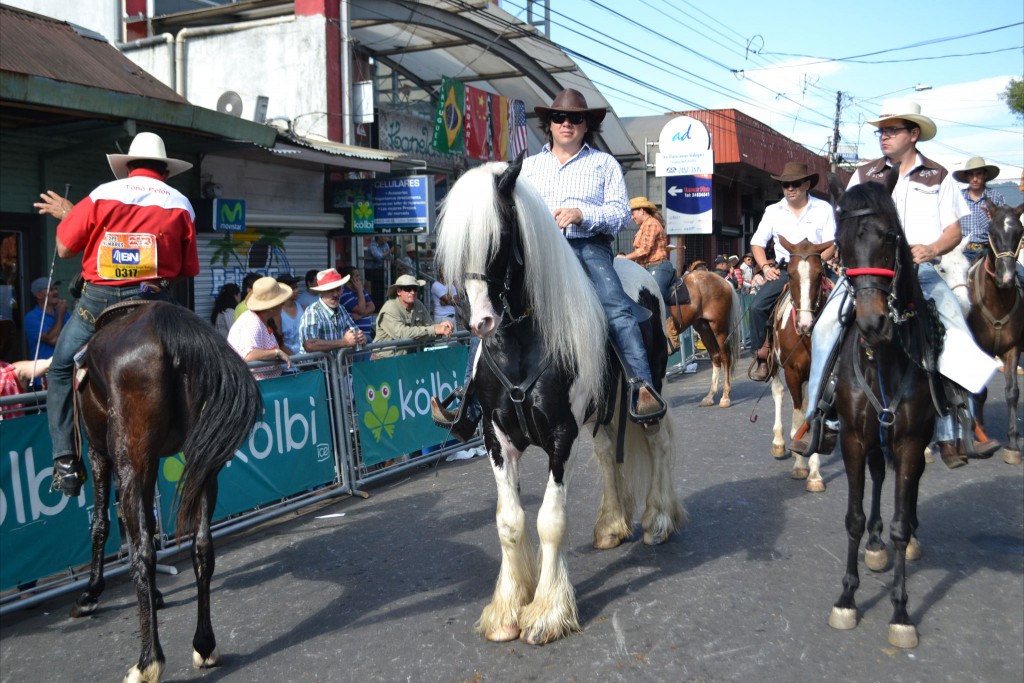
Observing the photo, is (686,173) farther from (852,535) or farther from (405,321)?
(852,535)

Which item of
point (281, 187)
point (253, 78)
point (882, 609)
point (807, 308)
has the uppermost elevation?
point (253, 78)

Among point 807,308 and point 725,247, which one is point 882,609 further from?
point 725,247

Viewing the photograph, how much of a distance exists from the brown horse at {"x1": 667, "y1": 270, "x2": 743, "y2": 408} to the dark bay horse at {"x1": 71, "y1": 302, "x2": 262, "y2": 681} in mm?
8988

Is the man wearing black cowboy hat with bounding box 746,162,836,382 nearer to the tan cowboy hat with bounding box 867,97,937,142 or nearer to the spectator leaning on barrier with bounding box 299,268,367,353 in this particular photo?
the tan cowboy hat with bounding box 867,97,937,142

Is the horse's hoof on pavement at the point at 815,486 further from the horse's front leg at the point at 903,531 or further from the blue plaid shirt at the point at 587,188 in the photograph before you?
the blue plaid shirt at the point at 587,188

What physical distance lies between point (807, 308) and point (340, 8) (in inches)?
411

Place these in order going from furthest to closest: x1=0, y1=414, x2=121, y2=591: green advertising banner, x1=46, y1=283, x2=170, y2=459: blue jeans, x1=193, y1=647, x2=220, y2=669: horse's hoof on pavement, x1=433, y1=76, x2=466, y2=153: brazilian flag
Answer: x1=433, y1=76, x2=466, y2=153: brazilian flag < x1=0, y1=414, x2=121, y2=591: green advertising banner < x1=46, y1=283, x2=170, y2=459: blue jeans < x1=193, y1=647, x2=220, y2=669: horse's hoof on pavement

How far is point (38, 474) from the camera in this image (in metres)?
5.30

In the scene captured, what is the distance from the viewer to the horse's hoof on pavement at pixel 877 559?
534cm

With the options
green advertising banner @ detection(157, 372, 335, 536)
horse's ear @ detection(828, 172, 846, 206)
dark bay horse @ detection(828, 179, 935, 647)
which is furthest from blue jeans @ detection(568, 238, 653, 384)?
green advertising banner @ detection(157, 372, 335, 536)

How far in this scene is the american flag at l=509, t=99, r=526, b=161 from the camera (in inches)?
709

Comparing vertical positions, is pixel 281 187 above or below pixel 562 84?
below

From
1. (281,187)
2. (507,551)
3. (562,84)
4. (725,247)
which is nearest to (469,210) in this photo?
(507,551)

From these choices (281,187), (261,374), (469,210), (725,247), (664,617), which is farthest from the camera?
(725,247)
